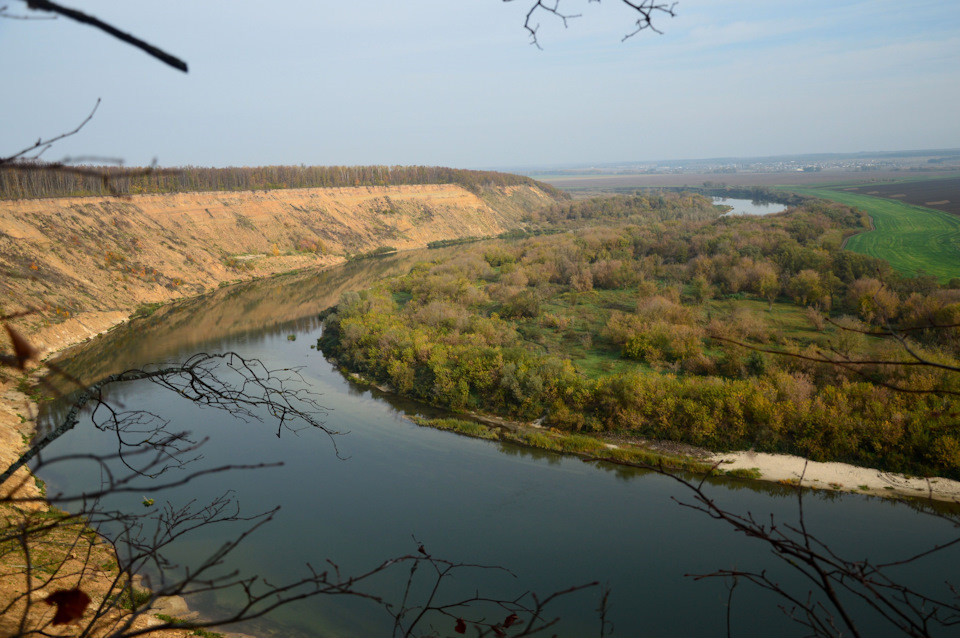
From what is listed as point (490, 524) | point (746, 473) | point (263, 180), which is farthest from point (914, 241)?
point (263, 180)

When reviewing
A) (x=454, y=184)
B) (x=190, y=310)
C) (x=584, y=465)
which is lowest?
(x=584, y=465)

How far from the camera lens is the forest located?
12.9 metres

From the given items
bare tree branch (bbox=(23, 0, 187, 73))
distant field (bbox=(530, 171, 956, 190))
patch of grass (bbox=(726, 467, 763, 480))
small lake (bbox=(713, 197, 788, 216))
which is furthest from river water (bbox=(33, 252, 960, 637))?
distant field (bbox=(530, 171, 956, 190))

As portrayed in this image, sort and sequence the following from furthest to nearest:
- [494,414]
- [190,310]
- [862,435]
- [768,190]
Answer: [768,190] < [190,310] < [494,414] < [862,435]

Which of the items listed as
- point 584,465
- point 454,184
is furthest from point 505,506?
point 454,184

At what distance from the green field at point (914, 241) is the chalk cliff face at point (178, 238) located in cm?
3068

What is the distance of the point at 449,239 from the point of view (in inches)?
2136

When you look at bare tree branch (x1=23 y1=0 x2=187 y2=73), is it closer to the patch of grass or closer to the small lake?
the patch of grass

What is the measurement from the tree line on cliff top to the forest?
51.0ft

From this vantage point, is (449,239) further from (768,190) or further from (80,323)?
(768,190)

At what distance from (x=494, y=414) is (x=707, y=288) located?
1368cm

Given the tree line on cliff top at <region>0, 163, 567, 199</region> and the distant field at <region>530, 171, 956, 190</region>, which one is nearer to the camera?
the tree line on cliff top at <region>0, 163, 567, 199</region>

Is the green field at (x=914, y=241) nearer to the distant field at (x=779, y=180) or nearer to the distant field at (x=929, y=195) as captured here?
the distant field at (x=929, y=195)

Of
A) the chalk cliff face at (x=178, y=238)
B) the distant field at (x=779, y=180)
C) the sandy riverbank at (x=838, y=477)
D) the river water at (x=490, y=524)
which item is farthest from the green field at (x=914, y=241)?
the distant field at (x=779, y=180)
